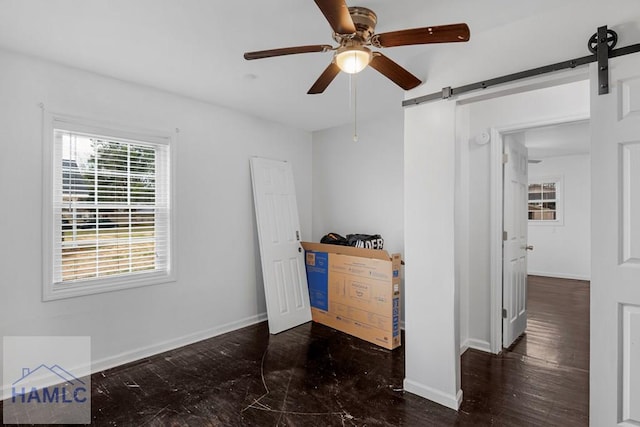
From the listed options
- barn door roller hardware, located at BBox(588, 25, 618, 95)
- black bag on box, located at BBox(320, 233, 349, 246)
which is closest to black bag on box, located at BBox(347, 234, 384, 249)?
black bag on box, located at BBox(320, 233, 349, 246)

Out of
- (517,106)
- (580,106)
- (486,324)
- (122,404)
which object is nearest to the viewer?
(122,404)

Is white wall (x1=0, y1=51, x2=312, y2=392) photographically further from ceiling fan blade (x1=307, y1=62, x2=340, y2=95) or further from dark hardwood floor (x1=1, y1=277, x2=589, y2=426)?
ceiling fan blade (x1=307, y1=62, x2=340, y2=95)

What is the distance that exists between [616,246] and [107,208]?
3.57 metres

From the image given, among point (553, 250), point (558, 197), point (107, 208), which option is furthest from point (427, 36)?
point (553, 250)

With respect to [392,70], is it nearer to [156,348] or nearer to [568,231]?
[156,348]

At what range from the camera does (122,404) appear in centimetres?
239

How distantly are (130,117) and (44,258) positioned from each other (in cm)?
136

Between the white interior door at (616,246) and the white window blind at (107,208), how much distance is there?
333cm

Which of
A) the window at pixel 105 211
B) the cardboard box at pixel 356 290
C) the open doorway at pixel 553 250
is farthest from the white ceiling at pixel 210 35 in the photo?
the cardboard box at pixel 356 290

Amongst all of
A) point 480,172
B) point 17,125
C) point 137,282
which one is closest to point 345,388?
point 137,282

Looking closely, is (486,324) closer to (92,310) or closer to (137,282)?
(137,282)

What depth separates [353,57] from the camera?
1.71m

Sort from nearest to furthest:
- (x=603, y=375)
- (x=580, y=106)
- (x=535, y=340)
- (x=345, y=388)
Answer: (x=603, y=375), (x=345, y=388), (x=580, y=106), (x=535, y=340)

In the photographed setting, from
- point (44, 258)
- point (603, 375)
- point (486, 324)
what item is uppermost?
point (44, 258)
